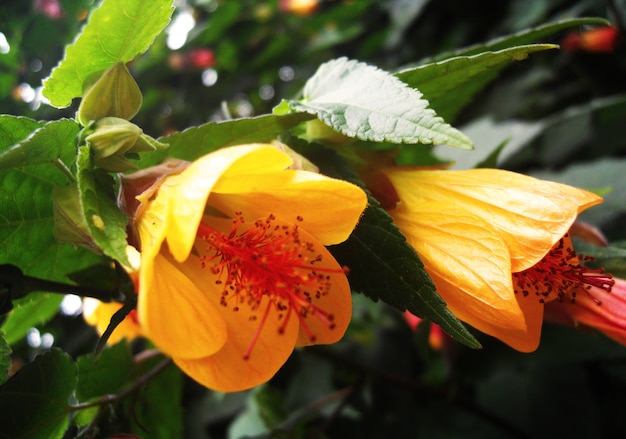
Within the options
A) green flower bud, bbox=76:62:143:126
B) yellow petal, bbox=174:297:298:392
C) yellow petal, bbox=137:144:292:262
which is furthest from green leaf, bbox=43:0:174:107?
yellow petal, bbox=174:297:298:392

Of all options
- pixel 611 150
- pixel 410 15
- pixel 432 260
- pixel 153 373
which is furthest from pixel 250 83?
pixel 432 260

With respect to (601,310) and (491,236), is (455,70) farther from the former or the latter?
(601,310)

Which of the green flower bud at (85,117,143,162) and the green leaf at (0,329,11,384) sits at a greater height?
the green flower bud at (85,117,143,162)

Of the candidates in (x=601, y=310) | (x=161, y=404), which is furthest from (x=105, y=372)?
(x=601, y=310)

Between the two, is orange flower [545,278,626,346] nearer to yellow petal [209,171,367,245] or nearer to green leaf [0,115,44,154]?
yellow petal [209,171,367,245]

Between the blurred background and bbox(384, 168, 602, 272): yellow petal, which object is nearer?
bbox(384, 168, 602, 272): yellow petal
